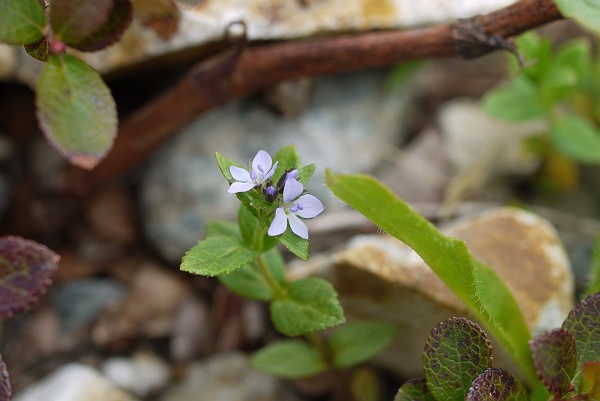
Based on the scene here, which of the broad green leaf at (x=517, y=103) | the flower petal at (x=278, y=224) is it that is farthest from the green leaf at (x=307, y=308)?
the broad green leaf at (x=517, y=103)

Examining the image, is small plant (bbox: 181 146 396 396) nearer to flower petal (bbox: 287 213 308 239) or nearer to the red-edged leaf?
flower petal (bbox: 287 213 308 239)

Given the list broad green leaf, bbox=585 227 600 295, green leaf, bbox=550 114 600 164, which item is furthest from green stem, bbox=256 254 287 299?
green leaf, bbox=550 114 600 164

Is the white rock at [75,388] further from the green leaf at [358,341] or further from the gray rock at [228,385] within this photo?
the green leaf at [358,341]

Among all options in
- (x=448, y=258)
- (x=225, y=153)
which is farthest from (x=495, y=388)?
(x=225, y=153)

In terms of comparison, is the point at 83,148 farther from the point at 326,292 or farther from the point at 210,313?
the point at 210,313

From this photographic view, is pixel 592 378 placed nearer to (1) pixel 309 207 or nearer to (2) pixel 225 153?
(1) pixel 309 207

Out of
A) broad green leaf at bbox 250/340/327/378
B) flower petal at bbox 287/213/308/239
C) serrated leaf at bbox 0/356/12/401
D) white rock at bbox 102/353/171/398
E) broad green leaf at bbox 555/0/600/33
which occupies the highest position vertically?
broad green leaf at bbox 555/0/600/33
